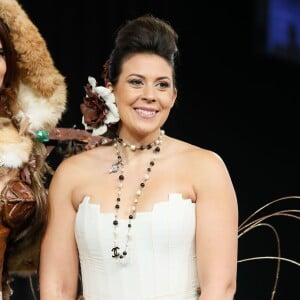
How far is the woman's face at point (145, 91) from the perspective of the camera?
241cm

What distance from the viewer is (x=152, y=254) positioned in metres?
2.38

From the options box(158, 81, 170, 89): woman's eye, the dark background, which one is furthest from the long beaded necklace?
the dark background

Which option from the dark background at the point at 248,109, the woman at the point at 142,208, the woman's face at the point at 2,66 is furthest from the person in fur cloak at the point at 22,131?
the dark background at the point at 248,109

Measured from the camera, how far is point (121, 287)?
2.41m

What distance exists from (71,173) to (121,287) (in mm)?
335

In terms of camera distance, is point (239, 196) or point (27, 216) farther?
point (239, 196)

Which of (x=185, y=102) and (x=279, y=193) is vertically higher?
(x=185, y=102)

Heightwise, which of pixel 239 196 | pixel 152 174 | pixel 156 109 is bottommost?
pixel 239 196

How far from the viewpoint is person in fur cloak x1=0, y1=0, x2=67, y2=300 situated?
8.51ft

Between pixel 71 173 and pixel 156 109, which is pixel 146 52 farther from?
pixel 71 173

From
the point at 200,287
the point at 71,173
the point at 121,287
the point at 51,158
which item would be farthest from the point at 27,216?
the point at 51,158

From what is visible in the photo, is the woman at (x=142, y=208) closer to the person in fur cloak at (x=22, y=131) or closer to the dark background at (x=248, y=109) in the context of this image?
the person in fur cloak at (x=22, y=131)

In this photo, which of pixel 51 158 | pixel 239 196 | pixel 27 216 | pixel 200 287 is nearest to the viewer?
pixel 200 287

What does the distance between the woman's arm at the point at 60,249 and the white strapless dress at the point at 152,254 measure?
9 centimetres
